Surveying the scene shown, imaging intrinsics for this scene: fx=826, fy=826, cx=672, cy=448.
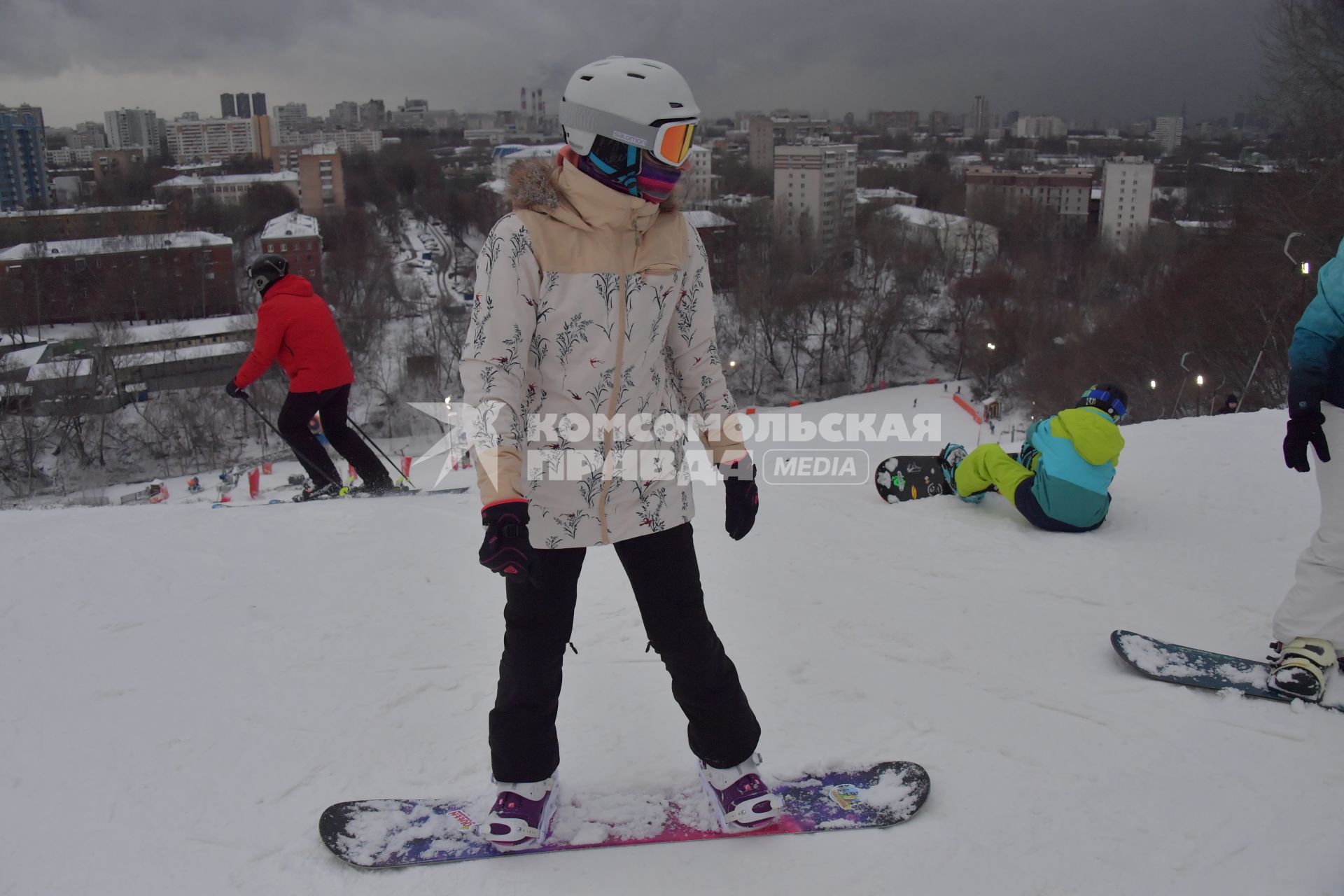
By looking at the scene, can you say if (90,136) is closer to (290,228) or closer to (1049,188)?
(290,228)

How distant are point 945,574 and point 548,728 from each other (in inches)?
72.3

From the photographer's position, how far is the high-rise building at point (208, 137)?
87.8 metres

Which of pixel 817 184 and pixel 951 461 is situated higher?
pixel 817 184

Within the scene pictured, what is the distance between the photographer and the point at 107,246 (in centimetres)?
3316

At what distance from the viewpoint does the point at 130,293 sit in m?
32.8

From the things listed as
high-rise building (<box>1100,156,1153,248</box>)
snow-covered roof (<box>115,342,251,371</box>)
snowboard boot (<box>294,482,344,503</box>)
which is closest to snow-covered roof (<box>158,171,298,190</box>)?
snow-covered roof (<box>115,342,251,371</box>)

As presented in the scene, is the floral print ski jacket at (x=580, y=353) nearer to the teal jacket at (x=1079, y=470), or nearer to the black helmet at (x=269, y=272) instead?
the teal jacket at (x=1079, y=470)

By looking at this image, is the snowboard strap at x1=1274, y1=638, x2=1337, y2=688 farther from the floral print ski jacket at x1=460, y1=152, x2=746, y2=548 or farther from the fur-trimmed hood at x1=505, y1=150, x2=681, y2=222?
the fur-trimmed hood at x1=505, y1=150, x2=681, y2=222

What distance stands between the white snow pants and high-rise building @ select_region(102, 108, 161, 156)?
344 ft

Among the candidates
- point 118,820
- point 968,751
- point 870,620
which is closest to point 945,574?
point 870,620

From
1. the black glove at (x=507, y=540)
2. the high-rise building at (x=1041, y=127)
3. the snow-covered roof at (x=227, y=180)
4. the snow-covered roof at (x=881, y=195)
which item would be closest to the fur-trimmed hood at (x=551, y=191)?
the black glove at (x=507, y=540)

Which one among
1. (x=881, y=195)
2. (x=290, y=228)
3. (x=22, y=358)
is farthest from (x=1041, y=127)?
(x=22, y=358)

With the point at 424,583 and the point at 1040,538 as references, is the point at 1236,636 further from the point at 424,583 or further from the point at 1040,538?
the point at 424,583

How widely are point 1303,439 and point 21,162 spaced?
205ft
